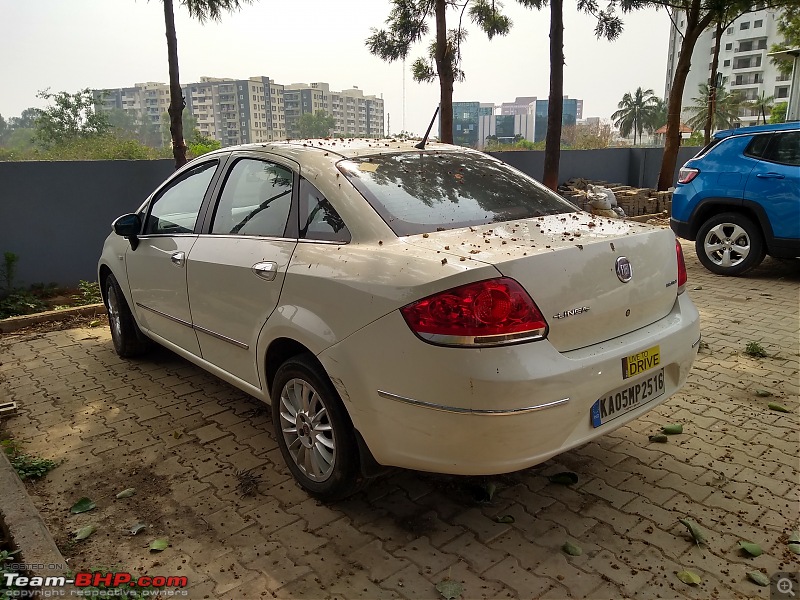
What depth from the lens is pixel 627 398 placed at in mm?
2635

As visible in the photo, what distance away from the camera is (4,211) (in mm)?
7133

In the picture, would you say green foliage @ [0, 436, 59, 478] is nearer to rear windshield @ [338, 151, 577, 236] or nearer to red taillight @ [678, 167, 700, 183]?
rear windshield @ [338, 151, 577, 236]

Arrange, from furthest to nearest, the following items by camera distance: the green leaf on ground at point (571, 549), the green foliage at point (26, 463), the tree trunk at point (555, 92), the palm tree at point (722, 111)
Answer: the palm tree at point (722, 111)
the tree trunk at point (555, 92)
the green foliage at point (26, 463)
the green leaf on ground at point (571, 549)

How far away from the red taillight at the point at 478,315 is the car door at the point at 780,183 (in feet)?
→ 19.9

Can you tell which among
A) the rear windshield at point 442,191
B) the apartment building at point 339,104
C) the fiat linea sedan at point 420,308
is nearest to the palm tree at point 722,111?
the apartment building at point 339,104

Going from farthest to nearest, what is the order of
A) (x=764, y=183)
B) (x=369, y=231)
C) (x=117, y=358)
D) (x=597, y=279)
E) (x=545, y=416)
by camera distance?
(x=764, y=183)
(x=117, y=358)
(x=369, y=231)
(x=597, y=279)
(x=545, y=416)

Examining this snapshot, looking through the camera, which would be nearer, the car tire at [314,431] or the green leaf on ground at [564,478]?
the car tire at [314,431]

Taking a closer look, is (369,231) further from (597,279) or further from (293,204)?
(597,279)

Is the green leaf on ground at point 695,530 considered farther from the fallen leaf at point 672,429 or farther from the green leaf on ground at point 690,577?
→ the fallen leaf at point 672,429

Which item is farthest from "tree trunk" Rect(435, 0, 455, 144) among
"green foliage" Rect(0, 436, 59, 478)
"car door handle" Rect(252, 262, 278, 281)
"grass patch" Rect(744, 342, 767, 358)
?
Answer: "green foliage" Rect(0, 436, 59, 478)

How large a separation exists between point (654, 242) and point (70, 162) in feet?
23.9

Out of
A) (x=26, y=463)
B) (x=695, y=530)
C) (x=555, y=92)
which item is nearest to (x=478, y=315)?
(x=695, y=530)

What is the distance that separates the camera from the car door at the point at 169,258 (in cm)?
389

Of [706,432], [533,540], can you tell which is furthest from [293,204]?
[706,432]
